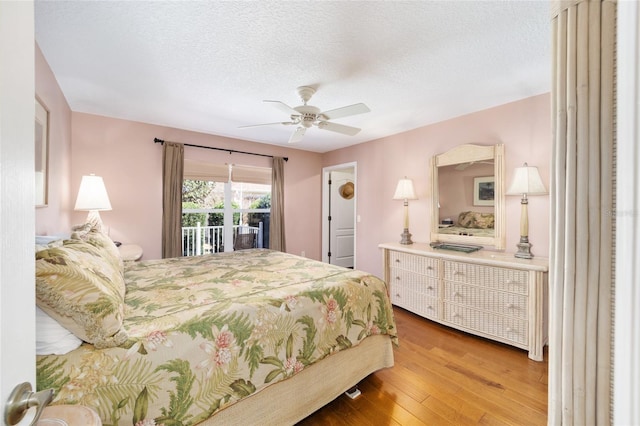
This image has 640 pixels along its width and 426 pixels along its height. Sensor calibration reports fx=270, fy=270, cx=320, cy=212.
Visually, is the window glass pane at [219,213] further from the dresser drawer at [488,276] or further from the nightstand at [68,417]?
the nightstand at [68,417]

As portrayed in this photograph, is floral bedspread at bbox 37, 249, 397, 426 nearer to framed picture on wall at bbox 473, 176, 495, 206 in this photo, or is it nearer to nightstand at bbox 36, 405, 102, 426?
nightstand at bbox 36, 405, 102, 426

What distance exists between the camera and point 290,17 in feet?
5.22

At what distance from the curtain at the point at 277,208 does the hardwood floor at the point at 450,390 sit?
2.60m

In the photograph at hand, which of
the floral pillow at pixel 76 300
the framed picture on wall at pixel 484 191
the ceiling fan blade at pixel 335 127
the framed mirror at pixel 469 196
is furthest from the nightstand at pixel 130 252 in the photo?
the framed picture on wall at pixel 484 191

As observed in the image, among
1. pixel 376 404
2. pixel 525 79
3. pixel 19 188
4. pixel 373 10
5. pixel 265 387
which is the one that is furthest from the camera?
pixel 525 79

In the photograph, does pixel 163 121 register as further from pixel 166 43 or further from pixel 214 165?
pixel 166 43

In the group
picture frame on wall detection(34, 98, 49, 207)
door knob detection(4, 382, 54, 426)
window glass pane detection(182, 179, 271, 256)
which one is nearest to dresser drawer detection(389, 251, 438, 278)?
window glass pane detection(182, 179, 271, 256)

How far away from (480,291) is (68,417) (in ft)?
9.72

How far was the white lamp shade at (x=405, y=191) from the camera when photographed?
140 inches

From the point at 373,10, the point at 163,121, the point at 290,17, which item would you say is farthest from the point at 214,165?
the point at 373,10

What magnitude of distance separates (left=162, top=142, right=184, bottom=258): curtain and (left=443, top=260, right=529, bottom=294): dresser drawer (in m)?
3.43

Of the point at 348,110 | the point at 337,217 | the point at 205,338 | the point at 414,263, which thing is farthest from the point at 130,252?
the point at 337,217

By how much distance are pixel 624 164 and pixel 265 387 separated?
62.8 inches

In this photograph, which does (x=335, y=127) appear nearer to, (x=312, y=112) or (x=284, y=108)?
(x=312, y=112)
